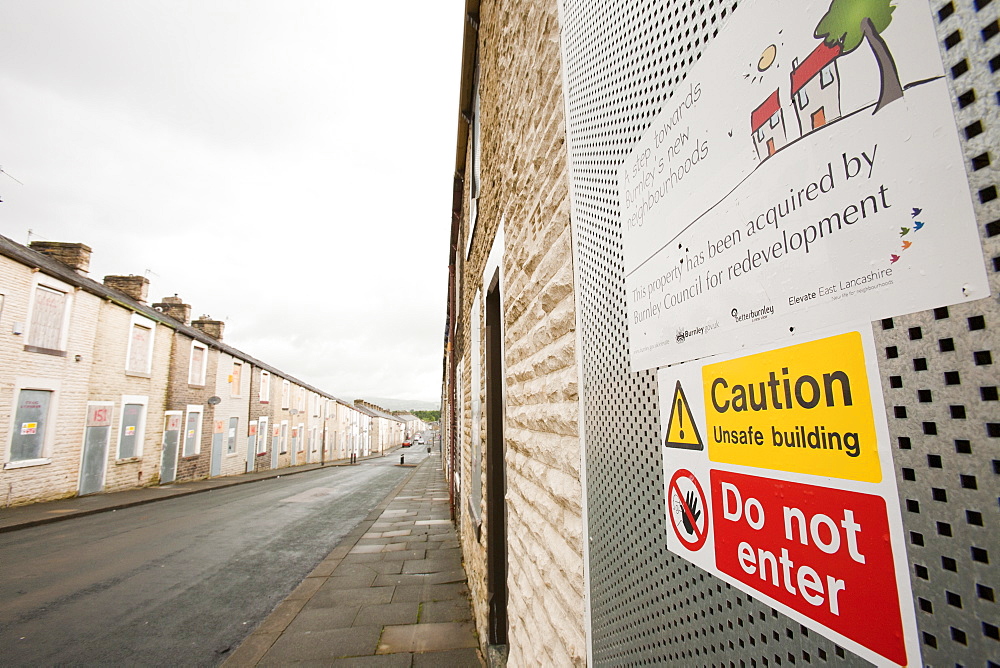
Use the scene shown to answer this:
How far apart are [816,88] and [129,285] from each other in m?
23.4

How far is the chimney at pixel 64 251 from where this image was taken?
15.8 meters

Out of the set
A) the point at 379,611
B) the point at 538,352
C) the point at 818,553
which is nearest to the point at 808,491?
the point at 818,553

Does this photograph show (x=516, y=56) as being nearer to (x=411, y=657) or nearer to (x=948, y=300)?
(x=948, y=300)

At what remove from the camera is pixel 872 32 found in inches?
22.8

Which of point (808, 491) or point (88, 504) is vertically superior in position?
point (808, 491)

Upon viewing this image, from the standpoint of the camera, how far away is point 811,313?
26.2 inches

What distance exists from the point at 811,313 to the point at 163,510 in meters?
17.5

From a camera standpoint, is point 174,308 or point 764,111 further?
point 174,308

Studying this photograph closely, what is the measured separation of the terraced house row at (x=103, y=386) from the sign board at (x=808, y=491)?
1772 cm

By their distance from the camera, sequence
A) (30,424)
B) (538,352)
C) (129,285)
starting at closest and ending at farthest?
(538,352) < (30,424) < (129,285)

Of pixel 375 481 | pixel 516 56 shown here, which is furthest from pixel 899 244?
pixel 375 481

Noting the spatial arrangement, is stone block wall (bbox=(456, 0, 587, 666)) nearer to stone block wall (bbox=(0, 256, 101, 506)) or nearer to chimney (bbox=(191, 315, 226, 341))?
stone block wall (bbox=(0, 256, 101, 506))

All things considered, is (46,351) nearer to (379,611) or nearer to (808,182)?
(379,611)

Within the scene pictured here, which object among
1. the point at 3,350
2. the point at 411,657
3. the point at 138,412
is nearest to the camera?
the point at 411,657
